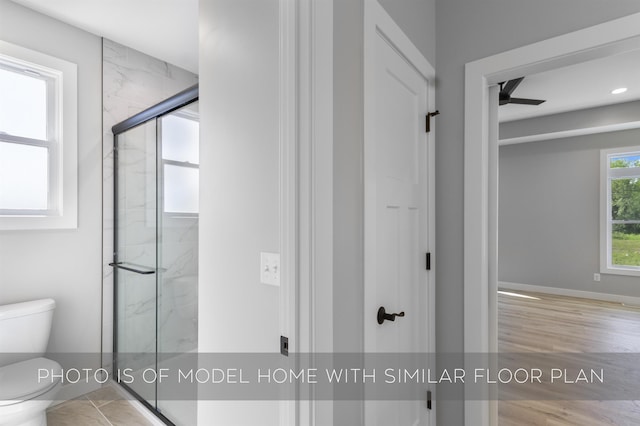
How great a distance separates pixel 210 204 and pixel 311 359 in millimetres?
726

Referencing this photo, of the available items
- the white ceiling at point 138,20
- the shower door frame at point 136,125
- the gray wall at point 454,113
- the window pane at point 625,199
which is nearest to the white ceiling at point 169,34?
the white ceiling at point 138,20

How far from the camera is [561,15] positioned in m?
1.42

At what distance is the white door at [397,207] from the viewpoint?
3.70 ft

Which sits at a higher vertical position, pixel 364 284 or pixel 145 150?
pixel 145 150

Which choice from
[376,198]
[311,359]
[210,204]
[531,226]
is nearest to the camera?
[311,359]

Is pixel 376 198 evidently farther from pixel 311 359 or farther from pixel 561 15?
pixel 561 15

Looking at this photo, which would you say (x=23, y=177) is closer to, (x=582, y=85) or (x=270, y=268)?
(x=270, y=268)

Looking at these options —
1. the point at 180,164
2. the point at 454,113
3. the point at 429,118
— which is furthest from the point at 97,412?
the point at 454,113

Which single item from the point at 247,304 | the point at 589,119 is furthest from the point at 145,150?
the point at 589,119

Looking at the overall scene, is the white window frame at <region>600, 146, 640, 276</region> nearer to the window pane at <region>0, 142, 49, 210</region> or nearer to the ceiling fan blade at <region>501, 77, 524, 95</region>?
the ceiling fan blade at <region>501, 77, 524, 95</region>

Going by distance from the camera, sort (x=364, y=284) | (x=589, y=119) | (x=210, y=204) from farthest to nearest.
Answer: (x=589, y=119) → (x=210, y=204) → (x=364, y=284)

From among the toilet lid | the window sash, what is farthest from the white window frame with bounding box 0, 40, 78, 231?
the toilet lid

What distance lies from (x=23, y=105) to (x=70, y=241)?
3.10 feet

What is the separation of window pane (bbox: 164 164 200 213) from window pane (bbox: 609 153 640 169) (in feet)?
18.7
